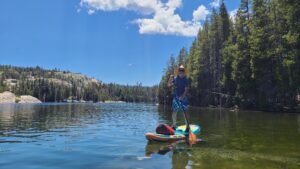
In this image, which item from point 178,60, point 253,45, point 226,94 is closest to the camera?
point 253,45

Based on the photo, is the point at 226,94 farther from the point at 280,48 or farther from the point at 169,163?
the point at 169,163

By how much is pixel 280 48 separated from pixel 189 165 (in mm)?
41395

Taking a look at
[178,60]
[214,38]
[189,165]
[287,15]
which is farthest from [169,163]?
[178,60]

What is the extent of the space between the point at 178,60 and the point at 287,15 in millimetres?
73128

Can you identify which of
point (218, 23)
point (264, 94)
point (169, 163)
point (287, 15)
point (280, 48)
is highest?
point (218, 23)

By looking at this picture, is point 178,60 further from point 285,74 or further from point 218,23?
point 285,74

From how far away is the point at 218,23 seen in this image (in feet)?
253

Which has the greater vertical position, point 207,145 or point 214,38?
point 214,38

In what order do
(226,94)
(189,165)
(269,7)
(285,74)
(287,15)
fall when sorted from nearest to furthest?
(189,165) → (287,15) → (285,74) → (269,7) → (226,94)

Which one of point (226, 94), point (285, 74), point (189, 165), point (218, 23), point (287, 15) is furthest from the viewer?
point (218, 23)

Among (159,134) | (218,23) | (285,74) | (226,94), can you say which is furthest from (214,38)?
(159,134)

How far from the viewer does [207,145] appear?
45.9 ft

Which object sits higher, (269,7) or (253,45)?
(269,7)

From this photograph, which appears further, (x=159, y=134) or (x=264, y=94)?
(x=264, y=94)
